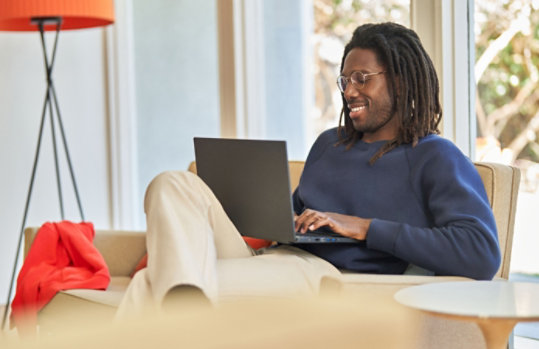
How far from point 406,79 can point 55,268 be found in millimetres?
1220

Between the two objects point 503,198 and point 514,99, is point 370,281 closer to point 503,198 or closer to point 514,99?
point 503,198

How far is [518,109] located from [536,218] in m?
0.34

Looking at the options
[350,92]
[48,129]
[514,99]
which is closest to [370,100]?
[350,92]

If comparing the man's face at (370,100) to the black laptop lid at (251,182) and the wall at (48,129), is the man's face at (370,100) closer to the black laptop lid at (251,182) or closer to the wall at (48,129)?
the black laptop lid at (251,182)

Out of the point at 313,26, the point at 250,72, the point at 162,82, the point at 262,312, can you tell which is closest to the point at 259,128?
the point at 250,72

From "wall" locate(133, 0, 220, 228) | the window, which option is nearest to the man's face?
the window

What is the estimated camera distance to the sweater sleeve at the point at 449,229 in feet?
6.23

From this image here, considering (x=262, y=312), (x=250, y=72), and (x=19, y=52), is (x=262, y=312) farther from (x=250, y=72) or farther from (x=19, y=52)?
(x=19, y=52)

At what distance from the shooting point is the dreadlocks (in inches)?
87.4

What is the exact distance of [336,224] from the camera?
6.60 ft

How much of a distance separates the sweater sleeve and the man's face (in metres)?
0.23

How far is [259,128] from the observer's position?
3.74 meters

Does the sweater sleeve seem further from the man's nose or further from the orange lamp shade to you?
the orange lamp shade

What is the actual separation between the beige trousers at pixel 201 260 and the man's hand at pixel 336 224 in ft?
0.26
